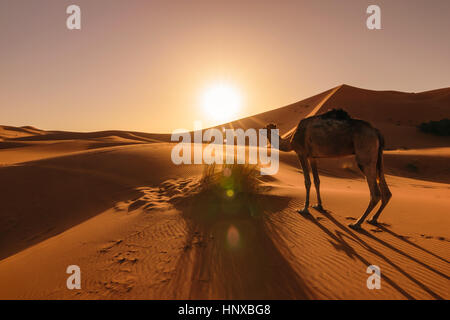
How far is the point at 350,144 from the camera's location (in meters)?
4.92

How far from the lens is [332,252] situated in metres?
3.61

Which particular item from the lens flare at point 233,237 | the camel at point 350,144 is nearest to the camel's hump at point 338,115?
the camel at point 350,144

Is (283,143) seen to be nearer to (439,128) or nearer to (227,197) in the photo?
(227,197)

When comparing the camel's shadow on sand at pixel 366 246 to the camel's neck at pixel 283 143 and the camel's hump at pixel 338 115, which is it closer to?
the camel's neck at pixel 283 143

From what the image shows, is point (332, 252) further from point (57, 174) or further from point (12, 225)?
point (57, 174)

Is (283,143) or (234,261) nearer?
(234,261)

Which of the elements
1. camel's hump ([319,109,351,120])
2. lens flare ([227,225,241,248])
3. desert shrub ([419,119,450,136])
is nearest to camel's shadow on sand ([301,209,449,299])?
lens flare ([227,225,241,248])

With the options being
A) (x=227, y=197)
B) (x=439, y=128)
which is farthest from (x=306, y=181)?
(x=439, y=128)

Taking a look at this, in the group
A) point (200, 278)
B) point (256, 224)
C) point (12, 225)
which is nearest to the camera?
point (200, 278)

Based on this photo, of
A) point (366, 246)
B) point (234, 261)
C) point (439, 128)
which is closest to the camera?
point (234, 261)

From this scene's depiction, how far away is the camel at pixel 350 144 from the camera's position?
15.4 feet

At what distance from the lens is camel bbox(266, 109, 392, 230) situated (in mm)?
4684
